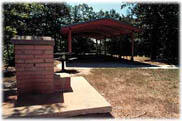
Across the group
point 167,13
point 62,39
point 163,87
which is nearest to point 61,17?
point 62,39

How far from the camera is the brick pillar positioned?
9.59 feet

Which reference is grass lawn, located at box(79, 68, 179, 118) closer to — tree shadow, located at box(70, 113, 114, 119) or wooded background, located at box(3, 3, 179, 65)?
tree shadow, located at box(70, 113, 114, 119)

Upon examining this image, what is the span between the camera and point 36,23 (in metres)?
23.6

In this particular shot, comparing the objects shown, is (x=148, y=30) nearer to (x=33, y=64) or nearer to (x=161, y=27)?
(x=161, y=27)

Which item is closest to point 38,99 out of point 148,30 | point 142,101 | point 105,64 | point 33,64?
point 33,64

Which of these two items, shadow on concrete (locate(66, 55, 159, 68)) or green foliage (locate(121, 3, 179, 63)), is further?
green foliage (locate(121, 3, 179, 63))

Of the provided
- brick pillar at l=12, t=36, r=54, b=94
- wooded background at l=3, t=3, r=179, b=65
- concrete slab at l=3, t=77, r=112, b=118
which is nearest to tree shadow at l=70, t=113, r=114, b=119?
concrete slab at l=3, t=77, r=112, b=118

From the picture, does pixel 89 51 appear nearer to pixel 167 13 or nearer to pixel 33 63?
pixel 167 13

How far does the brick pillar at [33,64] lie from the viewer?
9.59 ft

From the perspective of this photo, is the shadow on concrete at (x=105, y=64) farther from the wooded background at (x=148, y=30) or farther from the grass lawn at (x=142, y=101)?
the grass lawn at (x=142, y=101)

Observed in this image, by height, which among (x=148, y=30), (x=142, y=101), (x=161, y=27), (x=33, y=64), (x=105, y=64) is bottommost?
(x=142, y=101)

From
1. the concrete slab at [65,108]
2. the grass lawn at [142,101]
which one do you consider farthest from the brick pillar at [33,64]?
the grass lawn at [142,101]

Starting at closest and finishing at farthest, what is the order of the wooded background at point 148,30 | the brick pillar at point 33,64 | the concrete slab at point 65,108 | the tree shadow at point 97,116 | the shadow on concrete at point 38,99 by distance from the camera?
the concrete slab at point 65,108 < the tree shadow at point 97,116 < the shadow on concrete at point 38,99 < the brick pillar at point 33,64 < the wooded background at point 148,30

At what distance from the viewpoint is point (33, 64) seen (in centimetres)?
300
